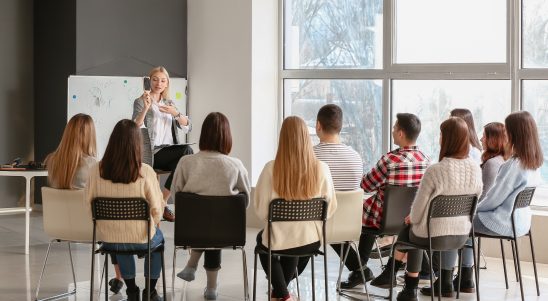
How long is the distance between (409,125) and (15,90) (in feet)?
19.0

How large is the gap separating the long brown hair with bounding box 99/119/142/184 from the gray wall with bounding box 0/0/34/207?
5344 millimetres

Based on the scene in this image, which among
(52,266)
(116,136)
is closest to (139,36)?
(52,266)

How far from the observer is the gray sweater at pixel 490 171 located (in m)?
5.99

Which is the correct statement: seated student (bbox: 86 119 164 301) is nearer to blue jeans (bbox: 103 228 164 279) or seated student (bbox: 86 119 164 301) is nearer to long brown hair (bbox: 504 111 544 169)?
blue jeans (bbox: 103 228 164 279)

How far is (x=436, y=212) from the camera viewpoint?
5.25 meters

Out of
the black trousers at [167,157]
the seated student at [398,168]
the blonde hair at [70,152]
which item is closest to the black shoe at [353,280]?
the seated student at [398,168]

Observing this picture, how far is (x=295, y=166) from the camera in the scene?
5156 mm

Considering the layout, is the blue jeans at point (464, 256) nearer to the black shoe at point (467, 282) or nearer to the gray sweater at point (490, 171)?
the black shoe at point (467, 282)

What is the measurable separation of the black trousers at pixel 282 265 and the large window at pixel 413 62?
3.19m

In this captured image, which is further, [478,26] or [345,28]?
[345,28]

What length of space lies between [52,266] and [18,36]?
159 inches

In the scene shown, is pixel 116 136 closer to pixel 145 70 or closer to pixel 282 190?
pixel 282 190

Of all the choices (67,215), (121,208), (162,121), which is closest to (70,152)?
(67,215)

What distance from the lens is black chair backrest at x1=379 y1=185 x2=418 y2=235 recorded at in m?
5.75
